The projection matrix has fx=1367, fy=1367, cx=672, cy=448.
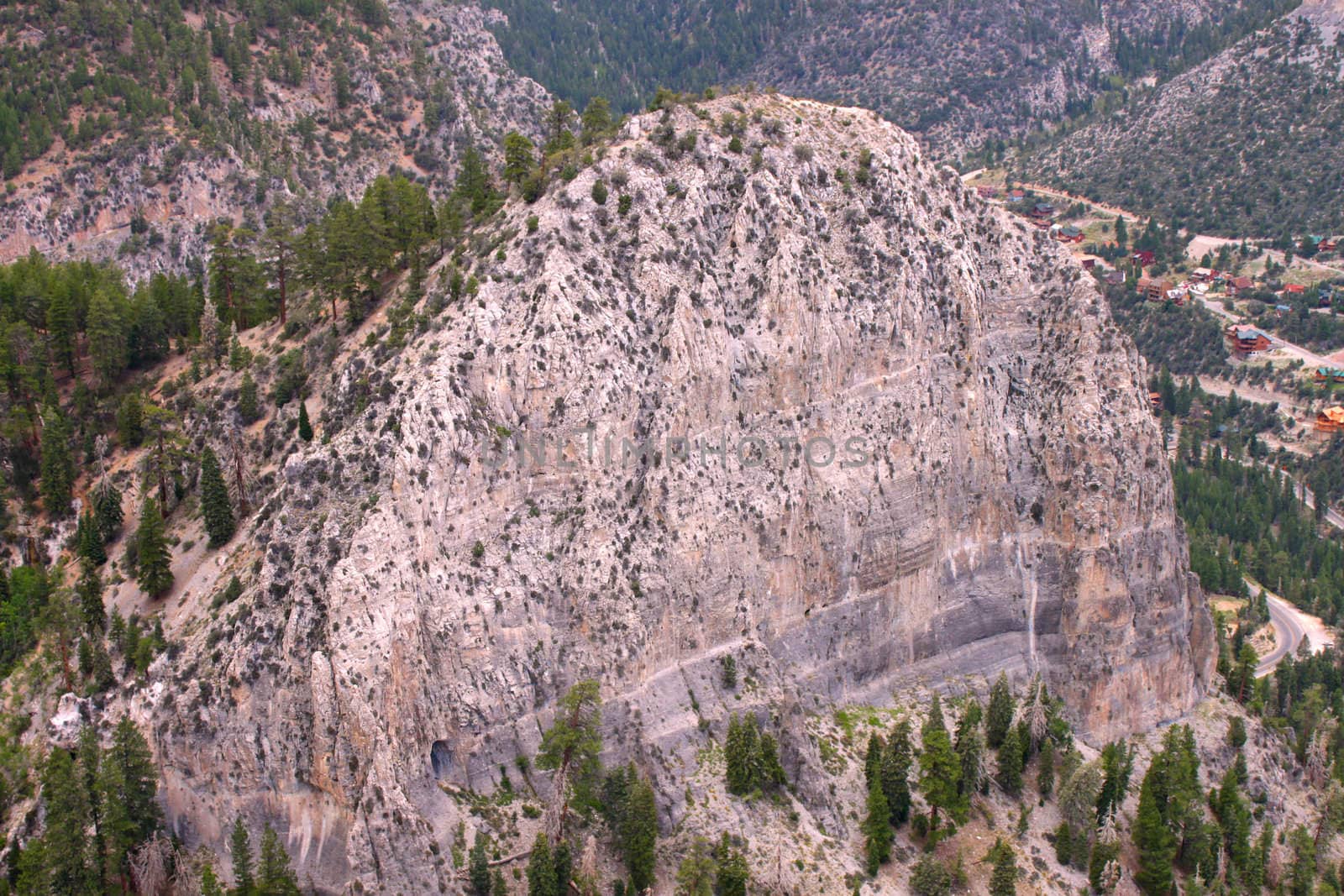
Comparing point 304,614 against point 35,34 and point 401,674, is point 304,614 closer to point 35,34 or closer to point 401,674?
point 401,674

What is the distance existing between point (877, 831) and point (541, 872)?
23.7 meters

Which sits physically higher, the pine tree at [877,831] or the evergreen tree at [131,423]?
the evergreen tree at [131,423]

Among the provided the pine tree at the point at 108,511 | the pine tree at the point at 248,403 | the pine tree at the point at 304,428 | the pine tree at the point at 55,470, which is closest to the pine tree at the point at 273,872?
the pine tree at the point at 304,428

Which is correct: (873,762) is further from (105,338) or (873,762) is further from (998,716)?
(105,338)

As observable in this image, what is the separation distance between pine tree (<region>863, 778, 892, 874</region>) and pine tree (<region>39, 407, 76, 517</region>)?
2404 inches

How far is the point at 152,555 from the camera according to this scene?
3465 inches

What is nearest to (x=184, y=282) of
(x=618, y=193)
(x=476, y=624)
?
(x=618, y=193)

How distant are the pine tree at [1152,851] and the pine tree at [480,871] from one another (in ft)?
155

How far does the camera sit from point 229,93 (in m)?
182

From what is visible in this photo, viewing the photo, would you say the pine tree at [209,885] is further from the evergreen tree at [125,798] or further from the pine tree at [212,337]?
the pine tree at [212,337]

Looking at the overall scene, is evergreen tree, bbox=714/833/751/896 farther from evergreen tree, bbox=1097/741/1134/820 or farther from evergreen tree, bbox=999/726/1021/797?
evergreen tree, bbox=1097/741/1134/820

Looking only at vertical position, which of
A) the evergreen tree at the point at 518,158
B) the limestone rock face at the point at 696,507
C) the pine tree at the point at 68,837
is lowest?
the pine tree at the point at 68,837

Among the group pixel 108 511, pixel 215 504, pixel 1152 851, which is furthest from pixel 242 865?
pixel 1152 851

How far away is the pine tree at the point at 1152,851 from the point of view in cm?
9562
